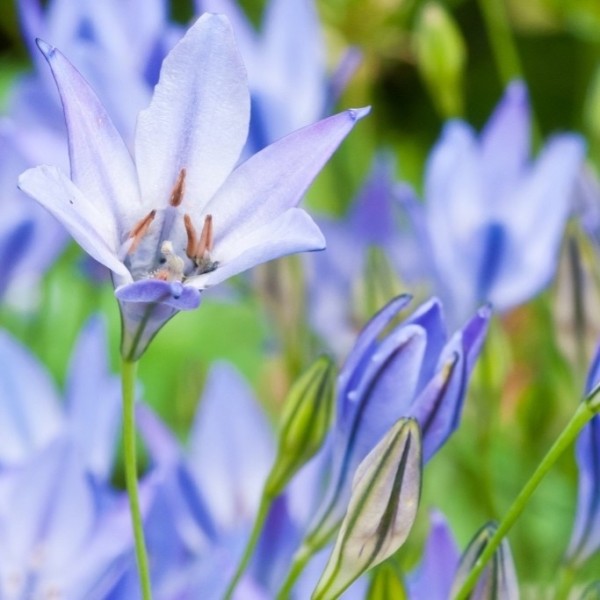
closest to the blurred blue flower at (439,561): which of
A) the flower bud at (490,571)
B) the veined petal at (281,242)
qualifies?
the flower bud at (490,571)

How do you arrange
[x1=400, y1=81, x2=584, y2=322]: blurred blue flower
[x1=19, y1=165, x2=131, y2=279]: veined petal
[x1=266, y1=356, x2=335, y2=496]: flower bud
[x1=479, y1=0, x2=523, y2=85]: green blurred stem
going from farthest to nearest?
[x1=479, y1=0, x2=523, y2=85]: green blurred stem → [x1=400, y1=81, x2=584, y2=322]: blurred blue flower → [x1=266, y1=356, x2=335, y2=496]: flower bud → [x1=19, y1=165, x2=131, y2=279]: veined petal

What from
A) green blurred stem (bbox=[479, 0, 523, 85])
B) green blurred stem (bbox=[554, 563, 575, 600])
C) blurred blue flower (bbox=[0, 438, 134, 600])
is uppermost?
green blurred stem (bbox=[479, 0, 523, 85])

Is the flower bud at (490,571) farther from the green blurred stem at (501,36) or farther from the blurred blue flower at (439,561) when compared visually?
the green blurred stem at (501,36)

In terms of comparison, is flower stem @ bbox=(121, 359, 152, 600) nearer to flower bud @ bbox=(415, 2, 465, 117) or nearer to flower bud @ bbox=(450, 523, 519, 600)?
flower bud @ bbox=(450, 523, 519, 600)

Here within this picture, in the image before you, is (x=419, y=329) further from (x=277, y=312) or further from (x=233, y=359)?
(x=233, y=359)

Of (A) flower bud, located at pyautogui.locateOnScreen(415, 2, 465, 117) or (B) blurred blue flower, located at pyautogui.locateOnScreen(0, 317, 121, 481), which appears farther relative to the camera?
(A) flower bud, located at pyautogui.locateOnScreen(415, 2, 465, 117)

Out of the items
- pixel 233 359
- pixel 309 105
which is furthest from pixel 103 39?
pixel 233 359

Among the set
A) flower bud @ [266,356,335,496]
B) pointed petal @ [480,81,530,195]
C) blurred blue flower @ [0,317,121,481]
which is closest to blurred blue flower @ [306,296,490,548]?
flower bud @ [266,356,335,496]
